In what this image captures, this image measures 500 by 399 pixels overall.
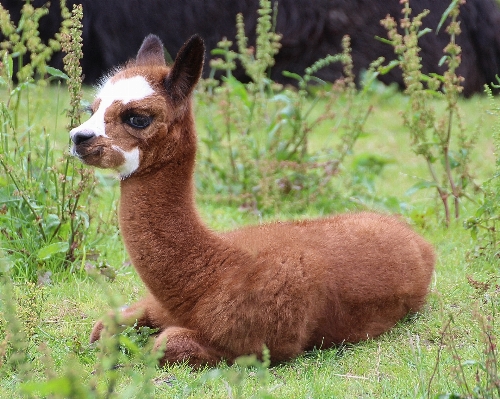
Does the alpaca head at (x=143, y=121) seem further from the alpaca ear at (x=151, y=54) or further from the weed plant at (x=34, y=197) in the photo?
the weed plant at (x=34, y=197)

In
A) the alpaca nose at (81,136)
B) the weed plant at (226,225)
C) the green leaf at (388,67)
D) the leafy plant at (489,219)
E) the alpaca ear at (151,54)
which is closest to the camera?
the weed plant at (226,225)

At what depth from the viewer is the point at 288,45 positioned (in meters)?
6.39

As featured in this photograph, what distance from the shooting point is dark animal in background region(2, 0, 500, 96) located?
19.9ft

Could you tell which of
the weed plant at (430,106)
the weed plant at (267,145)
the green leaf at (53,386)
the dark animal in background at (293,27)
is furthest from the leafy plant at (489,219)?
the green leaf at (53,386)

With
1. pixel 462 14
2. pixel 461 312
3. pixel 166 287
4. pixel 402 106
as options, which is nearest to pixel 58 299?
pixel 166 287

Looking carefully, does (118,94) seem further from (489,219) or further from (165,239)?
(489,219)

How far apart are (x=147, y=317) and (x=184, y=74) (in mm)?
1075

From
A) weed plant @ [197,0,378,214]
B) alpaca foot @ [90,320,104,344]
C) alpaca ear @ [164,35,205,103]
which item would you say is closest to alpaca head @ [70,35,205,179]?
alpaca ear @ [164,35,205,103]

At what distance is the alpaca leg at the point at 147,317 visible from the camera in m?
3.72

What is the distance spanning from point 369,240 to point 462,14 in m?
3.03

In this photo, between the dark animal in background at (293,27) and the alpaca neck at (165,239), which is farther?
the dark animal in background at (293,27)

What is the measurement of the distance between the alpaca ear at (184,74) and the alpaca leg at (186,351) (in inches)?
37.6

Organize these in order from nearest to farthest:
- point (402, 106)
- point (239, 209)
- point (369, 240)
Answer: point (369, 240) → point (239, 209) → point (402, 106)

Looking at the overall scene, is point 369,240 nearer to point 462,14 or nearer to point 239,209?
point 239,209
